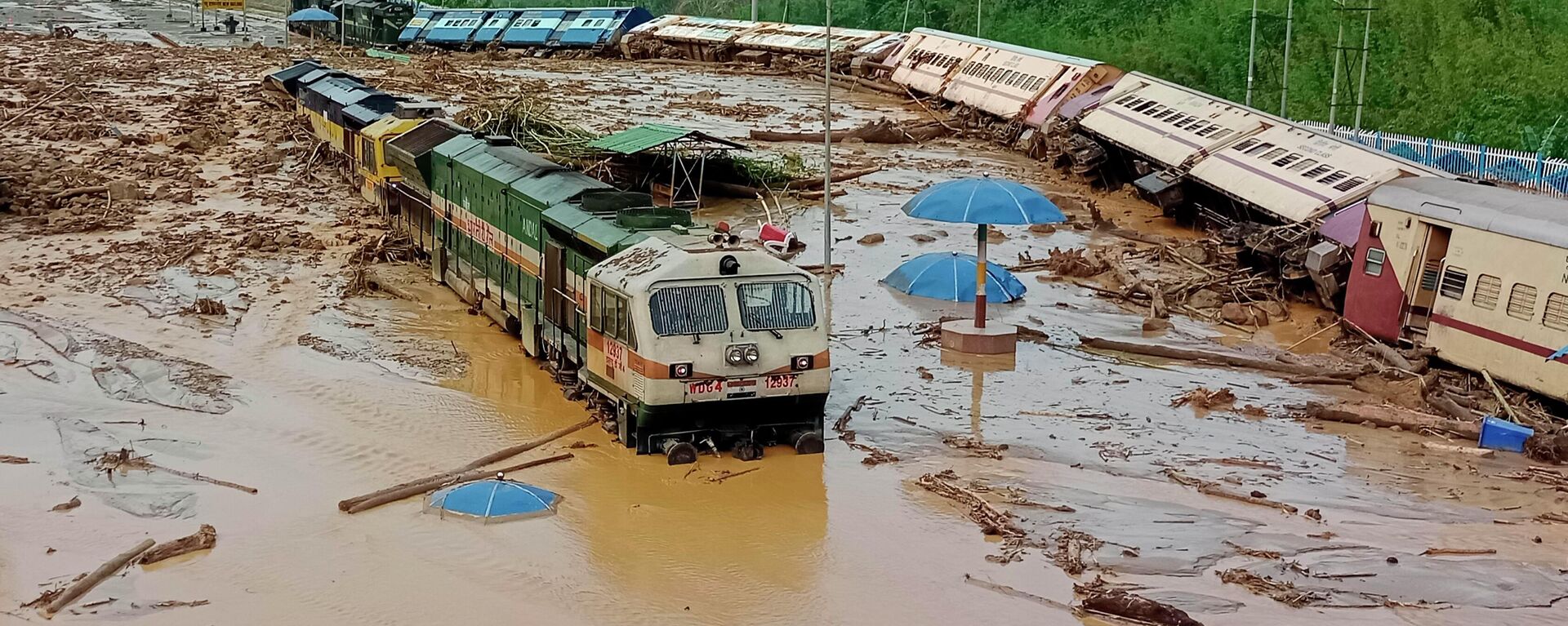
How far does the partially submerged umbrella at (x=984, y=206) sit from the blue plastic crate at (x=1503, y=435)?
5283mm

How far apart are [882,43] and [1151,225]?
77.6 feet

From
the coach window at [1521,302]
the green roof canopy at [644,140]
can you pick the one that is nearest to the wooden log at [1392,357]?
the coach window at [1521,302]

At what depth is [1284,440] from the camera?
16.0 m

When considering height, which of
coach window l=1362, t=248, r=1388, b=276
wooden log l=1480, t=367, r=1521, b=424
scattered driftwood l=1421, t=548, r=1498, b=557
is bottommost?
scattered driftwood l=1421, t=548, r=1498, b=557

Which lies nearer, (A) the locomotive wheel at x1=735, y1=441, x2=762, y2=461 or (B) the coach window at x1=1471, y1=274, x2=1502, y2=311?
(A) the locomotive wheel at x1=735, y1=441, x2=762, y2=461

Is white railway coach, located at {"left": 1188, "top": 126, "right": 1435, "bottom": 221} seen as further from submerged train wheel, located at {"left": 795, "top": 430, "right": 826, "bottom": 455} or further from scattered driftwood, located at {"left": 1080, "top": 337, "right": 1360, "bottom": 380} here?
submerged train wheel, located at {"left": 795, "top": 430, "right": 826, "bottom": 455}

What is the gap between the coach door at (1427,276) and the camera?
1792cm

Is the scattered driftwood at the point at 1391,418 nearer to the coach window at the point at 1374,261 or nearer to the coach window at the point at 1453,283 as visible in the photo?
the coach window at the point at 1453,283

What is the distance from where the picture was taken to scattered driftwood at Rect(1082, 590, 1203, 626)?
11.3 m

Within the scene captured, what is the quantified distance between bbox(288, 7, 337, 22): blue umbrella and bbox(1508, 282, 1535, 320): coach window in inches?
2231

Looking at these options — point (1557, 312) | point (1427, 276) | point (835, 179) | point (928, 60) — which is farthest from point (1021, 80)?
point (1557, 312)

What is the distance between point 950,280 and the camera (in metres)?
21.5

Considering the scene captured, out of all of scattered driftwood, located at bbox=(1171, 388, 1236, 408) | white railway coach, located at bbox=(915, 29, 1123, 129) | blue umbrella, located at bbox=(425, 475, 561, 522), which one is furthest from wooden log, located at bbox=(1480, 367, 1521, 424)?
white railway coach, located at bbox=(915, 29, 1123, 129)

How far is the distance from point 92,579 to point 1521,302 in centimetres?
1413
